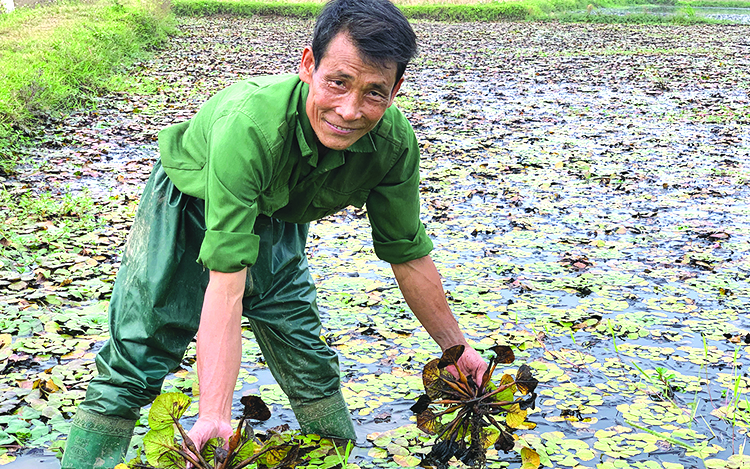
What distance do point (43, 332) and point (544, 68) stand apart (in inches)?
526

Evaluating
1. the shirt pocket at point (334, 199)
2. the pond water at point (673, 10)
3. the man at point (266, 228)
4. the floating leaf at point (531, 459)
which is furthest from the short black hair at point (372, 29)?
the pond water at point (673, 10)

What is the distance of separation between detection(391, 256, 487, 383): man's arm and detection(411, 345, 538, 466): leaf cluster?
0.13 metres

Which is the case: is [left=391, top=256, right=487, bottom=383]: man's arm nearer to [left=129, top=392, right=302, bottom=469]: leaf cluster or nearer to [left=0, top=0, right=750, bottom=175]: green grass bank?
[left=129, top=392, right=302, bottom=469]: leaf cluster

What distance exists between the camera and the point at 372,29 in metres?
1.89

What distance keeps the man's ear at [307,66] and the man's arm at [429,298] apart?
72cm

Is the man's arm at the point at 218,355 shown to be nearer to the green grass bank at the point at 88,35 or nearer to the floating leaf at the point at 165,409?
the floating leaf at the point at 165,409

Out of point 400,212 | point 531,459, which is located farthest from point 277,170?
point 531,459

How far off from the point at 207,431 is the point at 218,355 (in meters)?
0.19

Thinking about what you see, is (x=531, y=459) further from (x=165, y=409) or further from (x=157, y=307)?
(x=157, y=307)

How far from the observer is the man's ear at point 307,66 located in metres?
2.07

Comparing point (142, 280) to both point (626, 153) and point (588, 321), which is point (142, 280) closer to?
point (588, 321)

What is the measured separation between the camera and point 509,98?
39.6 ft

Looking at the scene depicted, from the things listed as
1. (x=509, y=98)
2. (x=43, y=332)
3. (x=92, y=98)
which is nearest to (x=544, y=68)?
(x=509, y=98)

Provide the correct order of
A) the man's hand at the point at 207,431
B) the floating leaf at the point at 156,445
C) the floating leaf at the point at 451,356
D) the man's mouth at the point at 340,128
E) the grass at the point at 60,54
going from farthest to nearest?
the grass at the point at 60,54 → the floating leaf at the point at 451,356 → the man's mouth at the point at 340,128 → the floating leaf at the point at 156,445 → the man's hand at the point at 207,431
